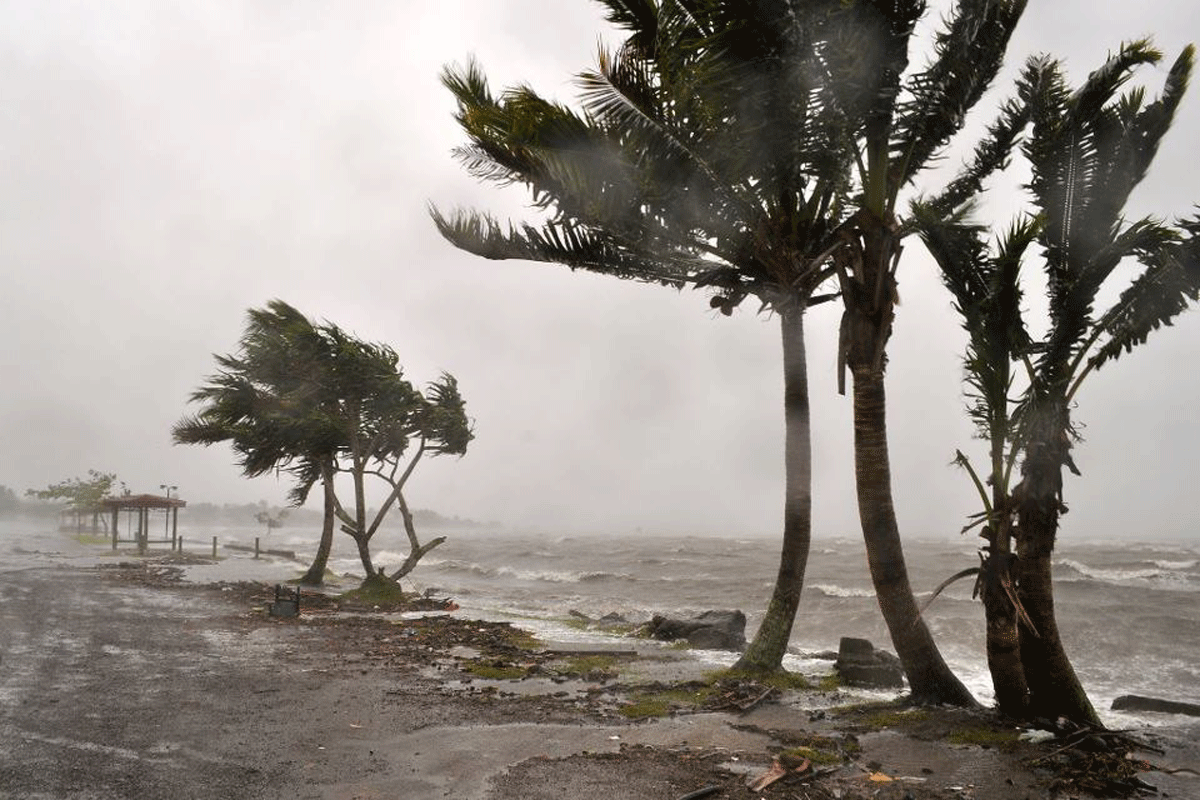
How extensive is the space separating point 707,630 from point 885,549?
6743 mm

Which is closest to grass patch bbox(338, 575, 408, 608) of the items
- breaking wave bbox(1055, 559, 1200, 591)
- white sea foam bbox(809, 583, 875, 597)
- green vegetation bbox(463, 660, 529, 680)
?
green vegetation bbox(463, 660, 529, 680)

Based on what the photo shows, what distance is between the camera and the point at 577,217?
9.93m

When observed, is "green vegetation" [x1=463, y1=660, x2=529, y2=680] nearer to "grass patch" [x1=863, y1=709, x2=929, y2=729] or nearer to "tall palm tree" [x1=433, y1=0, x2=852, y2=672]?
"tall palm tree" [x1=433, y1=0, x2=852, y2=672]

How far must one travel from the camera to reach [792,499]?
408 inches

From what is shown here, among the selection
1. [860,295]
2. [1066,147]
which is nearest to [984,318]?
[860,295]

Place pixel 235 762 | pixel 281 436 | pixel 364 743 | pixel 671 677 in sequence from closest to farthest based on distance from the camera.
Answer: pixel 235 762 → pixel 364 743 → pixel 671 677 → pixel 281 436

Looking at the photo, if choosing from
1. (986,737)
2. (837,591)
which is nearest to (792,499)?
(986,737)

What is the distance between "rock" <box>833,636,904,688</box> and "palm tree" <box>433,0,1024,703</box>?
1.06 meters

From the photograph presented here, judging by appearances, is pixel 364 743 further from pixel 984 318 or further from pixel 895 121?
pixel 895 121

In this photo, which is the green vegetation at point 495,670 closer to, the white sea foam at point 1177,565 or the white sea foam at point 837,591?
the white sea foam at point 837,591

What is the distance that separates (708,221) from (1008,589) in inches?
204

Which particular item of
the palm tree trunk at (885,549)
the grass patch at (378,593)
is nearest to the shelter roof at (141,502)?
the grass patch at (378,593)

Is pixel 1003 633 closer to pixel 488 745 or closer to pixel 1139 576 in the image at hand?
pixel 488 745

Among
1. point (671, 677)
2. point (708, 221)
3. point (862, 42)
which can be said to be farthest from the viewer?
point (671, 677)
